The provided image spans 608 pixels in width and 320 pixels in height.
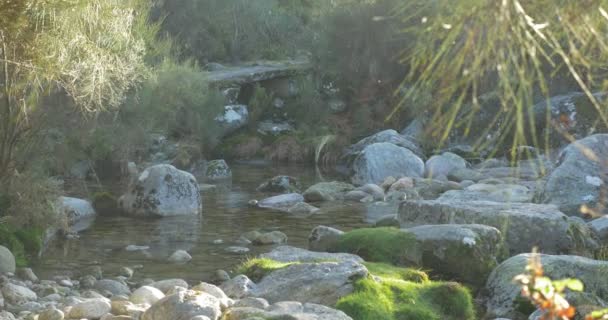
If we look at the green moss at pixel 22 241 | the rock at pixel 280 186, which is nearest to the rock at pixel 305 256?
the green moss at pixel 22 241

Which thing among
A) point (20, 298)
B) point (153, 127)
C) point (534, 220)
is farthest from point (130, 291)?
point (153, 127)

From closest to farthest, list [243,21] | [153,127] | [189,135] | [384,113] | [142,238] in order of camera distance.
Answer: [142,238], [153,127], [189,135], [384,113], [243,21]

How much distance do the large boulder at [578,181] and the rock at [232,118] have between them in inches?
572

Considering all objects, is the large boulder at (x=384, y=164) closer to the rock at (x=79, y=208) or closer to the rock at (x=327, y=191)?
the rock at (x=327, y=191)

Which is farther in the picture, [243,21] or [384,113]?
[243,21]

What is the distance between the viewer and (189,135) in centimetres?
2680

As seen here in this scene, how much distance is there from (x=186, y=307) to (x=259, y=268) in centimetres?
253

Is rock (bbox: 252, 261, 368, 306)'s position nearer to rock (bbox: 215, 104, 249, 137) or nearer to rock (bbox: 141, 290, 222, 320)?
rock (bbox: 141, 290, 222, 320)

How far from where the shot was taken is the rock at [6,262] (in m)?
12.0

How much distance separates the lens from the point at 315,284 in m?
9.57

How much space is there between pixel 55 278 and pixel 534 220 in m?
6.40

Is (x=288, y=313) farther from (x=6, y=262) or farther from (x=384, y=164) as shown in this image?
(x=384, y=164)

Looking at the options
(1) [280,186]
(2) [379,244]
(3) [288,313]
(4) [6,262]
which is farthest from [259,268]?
(1) [280,186]

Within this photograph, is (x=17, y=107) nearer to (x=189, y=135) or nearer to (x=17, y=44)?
(x=17, y=44)
